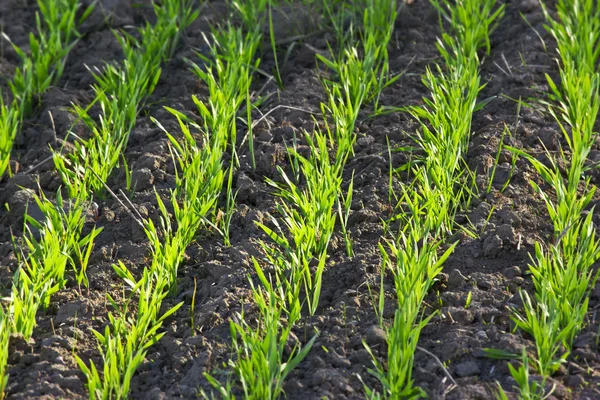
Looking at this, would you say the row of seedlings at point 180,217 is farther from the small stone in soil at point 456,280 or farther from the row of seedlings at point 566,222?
the row of seedlings at point 566,222

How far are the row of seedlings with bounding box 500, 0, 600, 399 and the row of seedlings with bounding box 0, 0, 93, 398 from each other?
129 centimetres

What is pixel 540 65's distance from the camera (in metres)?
3.59

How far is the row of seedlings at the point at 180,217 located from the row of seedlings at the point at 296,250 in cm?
22

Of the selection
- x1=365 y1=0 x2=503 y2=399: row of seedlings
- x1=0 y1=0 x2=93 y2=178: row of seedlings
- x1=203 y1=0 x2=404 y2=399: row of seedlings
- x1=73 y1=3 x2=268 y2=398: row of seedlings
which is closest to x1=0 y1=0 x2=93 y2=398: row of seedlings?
x1=0 y1=0 x2=93 y2=178: row of seedlings

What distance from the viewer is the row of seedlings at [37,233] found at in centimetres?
239

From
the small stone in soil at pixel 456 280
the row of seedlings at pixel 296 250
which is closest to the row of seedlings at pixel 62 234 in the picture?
the row of seedlings at pixel 296 250

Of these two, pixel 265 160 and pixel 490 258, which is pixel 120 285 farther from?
pixel 490 258

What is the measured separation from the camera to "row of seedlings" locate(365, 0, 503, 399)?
7.19 ft

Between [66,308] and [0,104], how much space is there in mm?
→ 1260

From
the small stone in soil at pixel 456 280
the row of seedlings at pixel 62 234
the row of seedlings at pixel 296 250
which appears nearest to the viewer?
the row of seedlings at pixel 296 250

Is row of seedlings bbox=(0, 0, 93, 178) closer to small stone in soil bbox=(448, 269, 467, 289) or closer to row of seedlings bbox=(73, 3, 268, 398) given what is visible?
row of seedlings bbox=(73, 3, 268, 398)

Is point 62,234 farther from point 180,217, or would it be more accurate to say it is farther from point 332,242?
point 332,242

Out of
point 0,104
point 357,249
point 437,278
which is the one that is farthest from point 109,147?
point 437,278

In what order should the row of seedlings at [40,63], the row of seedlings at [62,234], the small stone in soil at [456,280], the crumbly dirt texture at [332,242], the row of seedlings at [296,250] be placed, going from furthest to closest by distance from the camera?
the row of seedlings at [40,63]
the small stone in soil at [456,280]
the row of seedlings at [62,234]
the crumbly dirt texture at [332,242]
the row of seedlings at [296,250]
